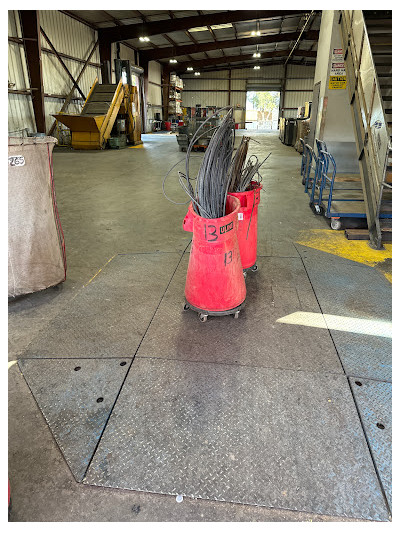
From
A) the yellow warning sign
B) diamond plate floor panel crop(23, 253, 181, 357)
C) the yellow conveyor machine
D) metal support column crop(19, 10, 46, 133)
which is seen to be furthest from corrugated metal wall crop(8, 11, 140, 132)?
diamond plate floor panel crop(23, 253, 181, 357)

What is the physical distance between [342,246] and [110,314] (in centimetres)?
312

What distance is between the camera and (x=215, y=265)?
2713 millimetres

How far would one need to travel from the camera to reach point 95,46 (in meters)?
18.2

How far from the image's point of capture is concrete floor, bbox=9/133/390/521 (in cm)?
153

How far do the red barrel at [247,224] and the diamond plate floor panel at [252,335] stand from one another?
33cm

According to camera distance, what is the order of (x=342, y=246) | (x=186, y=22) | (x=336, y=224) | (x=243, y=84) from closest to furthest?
(x=342, y=246)
(x=336, y=224)
(x=186, y=22)
(x=243, y=84)

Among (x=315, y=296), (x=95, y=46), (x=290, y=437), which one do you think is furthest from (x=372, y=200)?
(x=95, y=46)

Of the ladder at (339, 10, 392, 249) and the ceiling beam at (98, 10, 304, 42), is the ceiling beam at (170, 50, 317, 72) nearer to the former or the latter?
the ceiling beam at (98, 10, 304, 42)

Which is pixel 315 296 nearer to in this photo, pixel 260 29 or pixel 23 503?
pixel 23 503

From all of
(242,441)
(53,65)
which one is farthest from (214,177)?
(53,65)

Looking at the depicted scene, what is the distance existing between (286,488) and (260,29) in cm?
2451

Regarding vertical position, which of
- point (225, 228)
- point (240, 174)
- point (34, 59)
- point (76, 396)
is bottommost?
point (76, 396)

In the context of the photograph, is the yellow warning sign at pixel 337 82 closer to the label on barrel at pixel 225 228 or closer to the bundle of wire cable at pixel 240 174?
the bundle of wire cable at pixel 240 174

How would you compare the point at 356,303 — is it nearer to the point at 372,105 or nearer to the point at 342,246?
the point at 342,246
